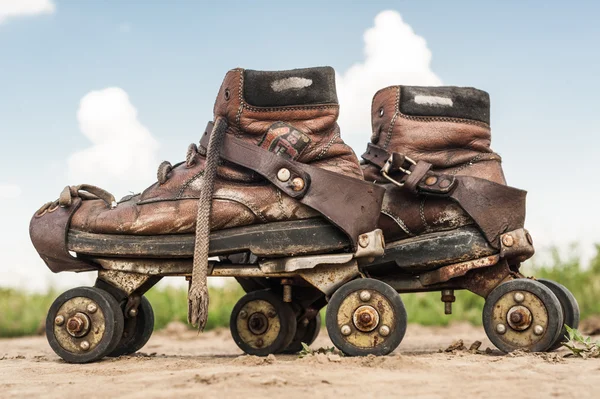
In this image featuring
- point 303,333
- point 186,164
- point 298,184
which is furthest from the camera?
point 303,333

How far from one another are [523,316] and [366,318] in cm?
73

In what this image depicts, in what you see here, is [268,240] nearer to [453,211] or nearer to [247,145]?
[247,145]

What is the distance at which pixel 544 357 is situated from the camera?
295 centimetres

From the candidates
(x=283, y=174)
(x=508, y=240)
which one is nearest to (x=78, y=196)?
(x=283, y=174)

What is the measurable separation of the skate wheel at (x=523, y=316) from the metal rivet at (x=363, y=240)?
649mm

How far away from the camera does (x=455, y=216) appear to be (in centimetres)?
335

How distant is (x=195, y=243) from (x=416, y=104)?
1.26 metres

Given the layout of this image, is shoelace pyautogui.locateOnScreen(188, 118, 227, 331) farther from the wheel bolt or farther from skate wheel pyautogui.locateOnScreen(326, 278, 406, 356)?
the wheel bolt

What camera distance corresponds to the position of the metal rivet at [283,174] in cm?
297

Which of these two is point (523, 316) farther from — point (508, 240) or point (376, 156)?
point (376, 156)

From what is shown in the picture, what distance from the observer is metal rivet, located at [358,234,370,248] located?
2.97m

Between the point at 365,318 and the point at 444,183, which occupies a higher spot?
the point at 444,183

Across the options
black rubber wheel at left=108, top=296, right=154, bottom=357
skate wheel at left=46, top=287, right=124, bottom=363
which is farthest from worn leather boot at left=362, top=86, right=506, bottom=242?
skate wheel at left=46, top=287, right=124, bottom=363

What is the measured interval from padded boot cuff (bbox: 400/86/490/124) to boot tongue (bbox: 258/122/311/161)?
27.2 inches
